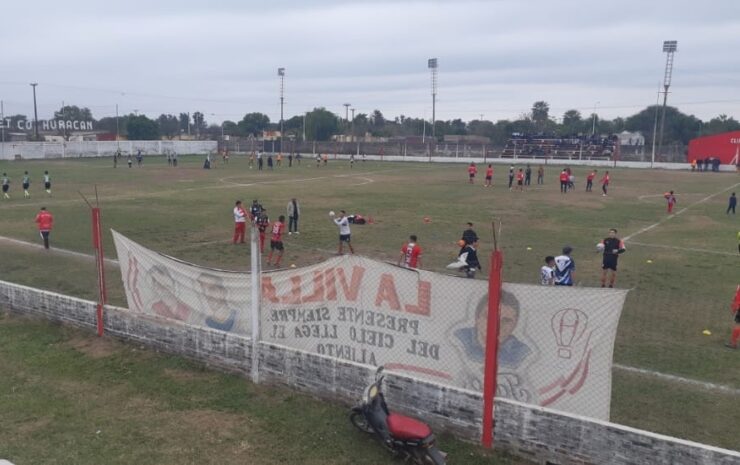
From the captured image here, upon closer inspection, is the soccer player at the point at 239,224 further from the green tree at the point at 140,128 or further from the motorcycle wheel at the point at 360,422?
the green tree at the point at 140,128

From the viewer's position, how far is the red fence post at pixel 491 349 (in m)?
6.77

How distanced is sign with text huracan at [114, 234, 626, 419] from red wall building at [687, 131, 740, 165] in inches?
2590

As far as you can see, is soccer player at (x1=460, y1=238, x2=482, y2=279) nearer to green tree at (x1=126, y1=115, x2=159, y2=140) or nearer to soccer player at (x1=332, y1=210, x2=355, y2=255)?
soccer player at (x1=332, y1=210, x2=355, y2=255)

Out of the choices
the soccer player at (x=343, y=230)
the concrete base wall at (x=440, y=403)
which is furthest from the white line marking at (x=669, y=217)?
the concrete base wall at (x=440, y=403)

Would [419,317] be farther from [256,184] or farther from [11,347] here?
[256,184]

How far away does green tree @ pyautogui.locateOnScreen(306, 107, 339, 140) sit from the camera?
362 ft

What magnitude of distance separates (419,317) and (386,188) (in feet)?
109

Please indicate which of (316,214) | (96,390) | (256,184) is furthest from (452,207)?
(96,390)

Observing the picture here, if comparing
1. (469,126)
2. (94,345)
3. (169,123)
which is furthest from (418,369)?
(169,123)

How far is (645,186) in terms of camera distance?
43.4 metres

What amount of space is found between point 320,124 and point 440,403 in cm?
10580

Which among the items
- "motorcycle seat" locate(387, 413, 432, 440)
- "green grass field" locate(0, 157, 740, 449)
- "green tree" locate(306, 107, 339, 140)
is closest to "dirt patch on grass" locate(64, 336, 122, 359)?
"green grass field" locate(0, 157, 740, 449)

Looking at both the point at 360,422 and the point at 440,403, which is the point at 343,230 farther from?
the point at 440,403

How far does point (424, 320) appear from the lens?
7668 mm
